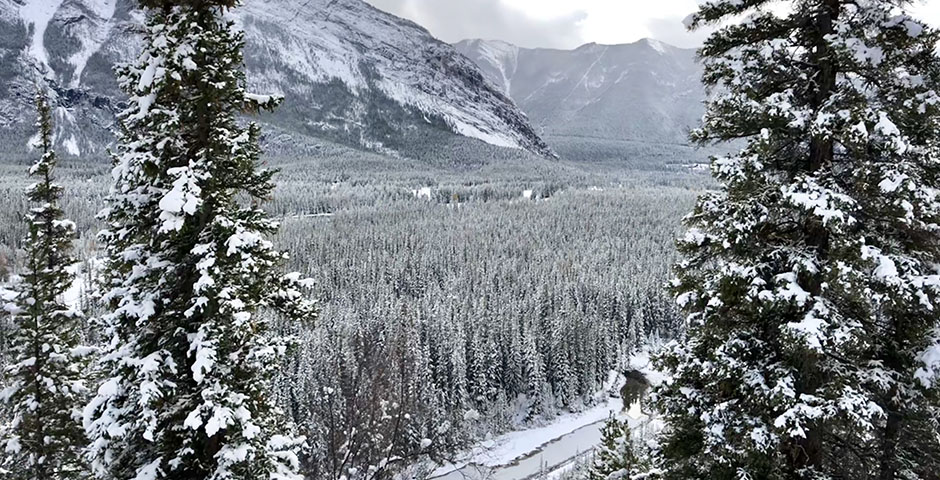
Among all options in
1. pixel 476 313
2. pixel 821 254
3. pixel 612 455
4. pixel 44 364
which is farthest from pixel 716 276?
pixel 476 313

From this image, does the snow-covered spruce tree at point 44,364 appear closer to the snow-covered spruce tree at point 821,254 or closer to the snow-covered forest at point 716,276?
the snow-covered forest at point 716,276

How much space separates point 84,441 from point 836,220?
17.7m

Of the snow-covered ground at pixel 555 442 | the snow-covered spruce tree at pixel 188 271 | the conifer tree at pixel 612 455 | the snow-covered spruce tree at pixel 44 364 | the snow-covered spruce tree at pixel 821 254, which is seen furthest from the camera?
the snow-covered ground at pixel 555 442

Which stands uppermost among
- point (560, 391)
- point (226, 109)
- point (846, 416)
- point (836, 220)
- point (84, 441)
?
point (226, 109)

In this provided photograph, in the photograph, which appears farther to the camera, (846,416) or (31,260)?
(31,260)

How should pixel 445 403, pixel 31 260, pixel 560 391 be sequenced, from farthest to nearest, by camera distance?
pixel 560 391 → pixel 445 403 → pixel 31 260

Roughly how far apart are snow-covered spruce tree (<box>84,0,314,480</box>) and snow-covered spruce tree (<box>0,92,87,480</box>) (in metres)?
7.87

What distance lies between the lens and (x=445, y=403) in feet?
237

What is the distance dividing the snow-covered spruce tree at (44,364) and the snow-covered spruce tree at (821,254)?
15414 mm

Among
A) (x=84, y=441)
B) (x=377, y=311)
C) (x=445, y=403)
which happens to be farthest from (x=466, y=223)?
(x=84, y=441)

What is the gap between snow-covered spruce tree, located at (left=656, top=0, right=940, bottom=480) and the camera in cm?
711

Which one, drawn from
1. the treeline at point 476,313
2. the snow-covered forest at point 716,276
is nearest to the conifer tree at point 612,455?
the treeline at point 476,313

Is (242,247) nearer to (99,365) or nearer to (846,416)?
(99,365)

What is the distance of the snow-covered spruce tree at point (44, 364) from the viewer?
1471cm
